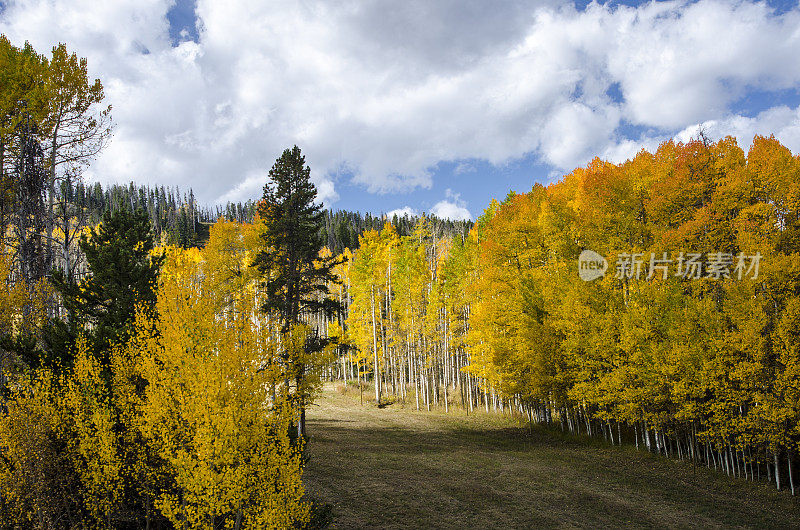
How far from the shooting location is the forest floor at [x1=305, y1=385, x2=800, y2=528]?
13977mm

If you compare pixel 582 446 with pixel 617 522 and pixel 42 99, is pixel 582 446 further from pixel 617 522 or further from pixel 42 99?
pixel 42 99

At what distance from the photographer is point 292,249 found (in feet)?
70.8

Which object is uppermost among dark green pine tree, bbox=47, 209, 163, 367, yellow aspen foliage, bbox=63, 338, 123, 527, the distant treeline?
the distant treeline

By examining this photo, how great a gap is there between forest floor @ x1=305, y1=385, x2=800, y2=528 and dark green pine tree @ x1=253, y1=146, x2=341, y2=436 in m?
4.52

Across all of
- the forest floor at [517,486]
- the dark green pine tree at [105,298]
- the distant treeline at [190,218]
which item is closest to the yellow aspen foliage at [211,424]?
the dark green pine tree at [105,298]

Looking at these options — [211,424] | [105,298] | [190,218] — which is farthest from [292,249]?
[190,218]

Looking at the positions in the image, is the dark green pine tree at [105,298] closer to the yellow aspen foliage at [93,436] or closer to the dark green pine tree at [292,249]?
the yellow aspen foliage at [93,436]

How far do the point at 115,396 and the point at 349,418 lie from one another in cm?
1779

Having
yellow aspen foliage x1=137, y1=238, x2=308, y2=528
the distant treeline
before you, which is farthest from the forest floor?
the distant treeline

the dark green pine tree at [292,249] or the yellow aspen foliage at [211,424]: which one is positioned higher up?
the dark green pine tree at [292,249]

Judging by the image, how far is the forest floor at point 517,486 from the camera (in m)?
14.0

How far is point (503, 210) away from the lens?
26828 millimetres

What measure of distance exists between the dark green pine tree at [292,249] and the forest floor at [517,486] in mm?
4524

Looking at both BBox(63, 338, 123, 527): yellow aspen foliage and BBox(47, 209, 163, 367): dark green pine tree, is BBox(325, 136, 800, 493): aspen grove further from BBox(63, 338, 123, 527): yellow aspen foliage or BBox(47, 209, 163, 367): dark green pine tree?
BBox(63, 338, 123, 527): yellow aspen foliage
